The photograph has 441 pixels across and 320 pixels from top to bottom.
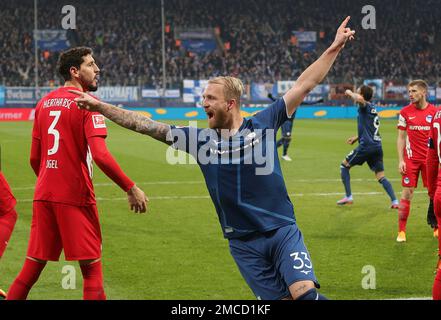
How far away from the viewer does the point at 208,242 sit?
31.9 feet

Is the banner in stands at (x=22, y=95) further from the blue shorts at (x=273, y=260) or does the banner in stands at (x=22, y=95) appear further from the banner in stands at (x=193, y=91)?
the blue shorts at (x=273, y=260)

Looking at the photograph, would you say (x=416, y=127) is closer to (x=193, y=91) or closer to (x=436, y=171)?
(x=436, y=171)

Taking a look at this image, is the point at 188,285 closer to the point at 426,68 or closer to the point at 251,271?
the point at 251,271

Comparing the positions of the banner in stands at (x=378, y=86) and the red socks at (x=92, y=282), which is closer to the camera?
the red socks at (x=92, y=282)

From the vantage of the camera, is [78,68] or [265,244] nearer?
[265,244]

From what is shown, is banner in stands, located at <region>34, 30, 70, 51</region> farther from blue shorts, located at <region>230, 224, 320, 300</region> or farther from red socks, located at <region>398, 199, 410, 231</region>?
blue shorts, located at <region>230, 224, 320, 300</region>

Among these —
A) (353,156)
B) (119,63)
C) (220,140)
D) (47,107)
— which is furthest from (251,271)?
(119,63)

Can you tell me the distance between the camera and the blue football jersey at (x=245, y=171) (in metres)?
4.71

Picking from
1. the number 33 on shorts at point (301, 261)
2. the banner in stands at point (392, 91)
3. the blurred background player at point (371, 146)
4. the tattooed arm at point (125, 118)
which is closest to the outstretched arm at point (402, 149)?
the blurred background player at point (371, 146)

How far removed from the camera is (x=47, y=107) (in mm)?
5570

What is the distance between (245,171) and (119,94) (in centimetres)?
3859

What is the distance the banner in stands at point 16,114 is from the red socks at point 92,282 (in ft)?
116
